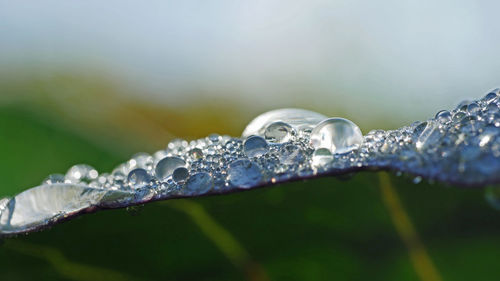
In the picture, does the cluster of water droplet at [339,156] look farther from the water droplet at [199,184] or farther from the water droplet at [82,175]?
the water droplet at [82,175]

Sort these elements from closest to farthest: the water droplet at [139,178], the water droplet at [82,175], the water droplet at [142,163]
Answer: the water droplet at [139,178], the water droplet at [142,163], the water droplet at [82,175]

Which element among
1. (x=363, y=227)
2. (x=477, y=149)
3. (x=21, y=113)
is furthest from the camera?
(x=21, y=113)

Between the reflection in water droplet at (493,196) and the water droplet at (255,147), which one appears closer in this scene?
the reflection in water droplet at (493,196)

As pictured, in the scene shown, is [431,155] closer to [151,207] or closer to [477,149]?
[477,149]

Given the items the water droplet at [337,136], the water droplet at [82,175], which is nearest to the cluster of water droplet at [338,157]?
the water droplet at [337,136]

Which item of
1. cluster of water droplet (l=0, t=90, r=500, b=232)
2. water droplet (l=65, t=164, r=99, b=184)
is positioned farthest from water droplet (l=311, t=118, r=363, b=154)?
water droplet (l=65, t=164, r=99, b=184)

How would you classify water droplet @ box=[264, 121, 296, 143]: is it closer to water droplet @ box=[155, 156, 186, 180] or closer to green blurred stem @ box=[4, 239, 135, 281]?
water droplet @ box=[155, 156, 186, 180]

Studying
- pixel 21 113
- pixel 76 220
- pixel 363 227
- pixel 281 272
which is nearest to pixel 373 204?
pixel 363 227
